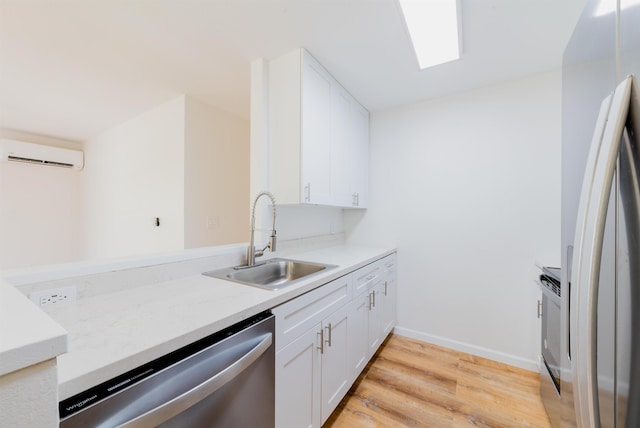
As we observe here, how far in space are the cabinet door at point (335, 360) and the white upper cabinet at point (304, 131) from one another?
2.65ft

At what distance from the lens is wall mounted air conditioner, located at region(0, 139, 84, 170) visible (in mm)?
3295

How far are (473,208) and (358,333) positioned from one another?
1.50 m

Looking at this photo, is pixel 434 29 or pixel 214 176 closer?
pixel 434 29

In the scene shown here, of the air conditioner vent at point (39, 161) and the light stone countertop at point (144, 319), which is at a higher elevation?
the air conditioner vent at point (39, 161)

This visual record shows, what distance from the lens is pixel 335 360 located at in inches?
56.7

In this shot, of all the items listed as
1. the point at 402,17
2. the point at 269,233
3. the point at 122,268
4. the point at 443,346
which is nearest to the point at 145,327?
the point at 122,268

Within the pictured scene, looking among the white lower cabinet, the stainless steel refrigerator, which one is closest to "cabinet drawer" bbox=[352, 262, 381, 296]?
the white lower cabinet

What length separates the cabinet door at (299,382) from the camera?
1053mm

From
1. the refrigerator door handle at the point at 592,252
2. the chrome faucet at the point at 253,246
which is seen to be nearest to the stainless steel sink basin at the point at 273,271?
the chrome faucet at the point at 253,246

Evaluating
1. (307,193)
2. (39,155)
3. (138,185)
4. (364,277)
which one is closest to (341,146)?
(307,193)

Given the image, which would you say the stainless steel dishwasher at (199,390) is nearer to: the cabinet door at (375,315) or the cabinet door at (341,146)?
the cabinet door at (375,315)

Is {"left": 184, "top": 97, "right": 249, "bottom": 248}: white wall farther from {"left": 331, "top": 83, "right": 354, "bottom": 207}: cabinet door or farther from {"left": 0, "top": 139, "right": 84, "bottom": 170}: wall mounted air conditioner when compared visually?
{"left": 0, "top": 139, "right": 84, "bottom": 170}: wall mounted air conditioner

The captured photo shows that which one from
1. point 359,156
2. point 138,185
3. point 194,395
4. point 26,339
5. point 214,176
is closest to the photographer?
point 26,339

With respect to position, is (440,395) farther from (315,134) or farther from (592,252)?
(315,134)
